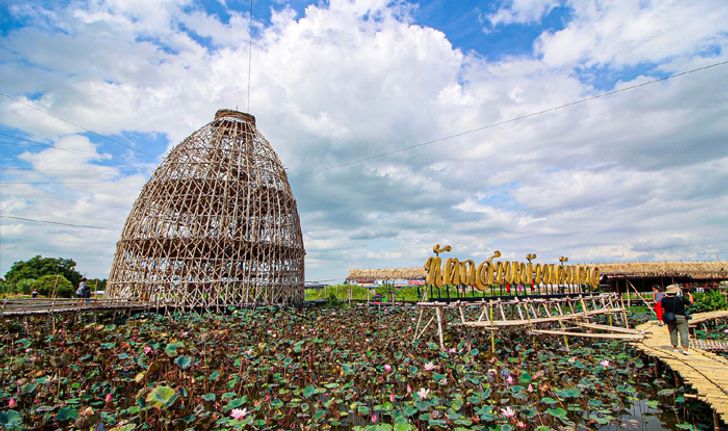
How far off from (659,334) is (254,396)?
11.2 metres

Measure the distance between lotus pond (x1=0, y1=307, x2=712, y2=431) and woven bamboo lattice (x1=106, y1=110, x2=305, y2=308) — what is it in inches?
236

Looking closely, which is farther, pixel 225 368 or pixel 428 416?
pixel 225 368

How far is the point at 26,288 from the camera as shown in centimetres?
2964

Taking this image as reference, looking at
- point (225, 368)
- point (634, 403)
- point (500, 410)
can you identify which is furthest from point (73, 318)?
point (634, 403)

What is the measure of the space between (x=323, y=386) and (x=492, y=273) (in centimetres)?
669

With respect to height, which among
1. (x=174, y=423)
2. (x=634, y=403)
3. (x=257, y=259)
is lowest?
(x=634, y=403)

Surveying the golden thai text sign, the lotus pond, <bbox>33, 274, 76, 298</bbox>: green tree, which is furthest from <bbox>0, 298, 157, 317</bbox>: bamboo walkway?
<bbox>33, 274, 76, 298</bbox>: green tree

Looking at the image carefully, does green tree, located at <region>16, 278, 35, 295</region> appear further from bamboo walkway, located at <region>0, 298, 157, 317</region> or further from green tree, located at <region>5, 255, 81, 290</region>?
bamboo walkway, located at <region>0, 298, 157, 317</region>

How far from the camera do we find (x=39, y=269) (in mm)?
36031

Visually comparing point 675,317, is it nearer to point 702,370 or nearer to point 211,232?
point 702,370

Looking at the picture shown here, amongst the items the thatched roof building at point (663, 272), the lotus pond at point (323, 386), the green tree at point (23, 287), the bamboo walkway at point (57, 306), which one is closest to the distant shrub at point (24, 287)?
the green tree at point (23, 287)

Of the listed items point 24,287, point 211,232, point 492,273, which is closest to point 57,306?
point 211,232

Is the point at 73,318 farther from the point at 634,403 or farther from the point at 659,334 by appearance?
the point at 659,334

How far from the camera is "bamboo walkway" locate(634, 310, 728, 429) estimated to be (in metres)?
5.03
